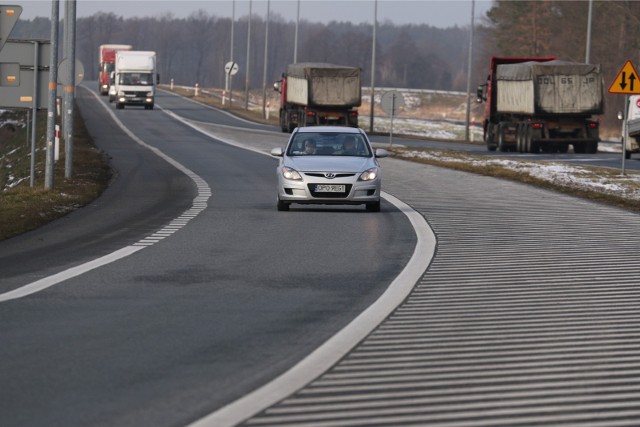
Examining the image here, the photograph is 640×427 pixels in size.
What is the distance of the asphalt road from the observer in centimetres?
746

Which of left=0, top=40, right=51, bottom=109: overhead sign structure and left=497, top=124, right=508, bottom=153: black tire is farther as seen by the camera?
left=497, top=124, right=508, bottom=153: black tire

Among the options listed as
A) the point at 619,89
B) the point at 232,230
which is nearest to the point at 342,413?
the point at 232,230

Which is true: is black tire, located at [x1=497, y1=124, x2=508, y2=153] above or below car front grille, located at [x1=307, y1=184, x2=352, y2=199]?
below

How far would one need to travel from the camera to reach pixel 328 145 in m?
23.8

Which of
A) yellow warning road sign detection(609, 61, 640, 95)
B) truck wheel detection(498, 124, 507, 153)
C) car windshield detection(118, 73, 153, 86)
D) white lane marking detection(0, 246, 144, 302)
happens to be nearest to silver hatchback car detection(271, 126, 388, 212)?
white lane marking detection(0, 246, 144, 302)

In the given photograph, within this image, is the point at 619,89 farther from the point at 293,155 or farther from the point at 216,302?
the point at 216,302

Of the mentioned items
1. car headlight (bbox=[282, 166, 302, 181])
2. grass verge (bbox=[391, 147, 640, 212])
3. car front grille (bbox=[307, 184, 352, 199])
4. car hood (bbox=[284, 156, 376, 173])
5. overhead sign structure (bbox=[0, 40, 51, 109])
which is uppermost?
overhead sign structure (bbox=[0, 40, 51, 109])

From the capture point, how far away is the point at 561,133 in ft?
178

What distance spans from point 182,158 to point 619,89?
43.3ft

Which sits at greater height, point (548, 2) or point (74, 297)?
point (548, 2)

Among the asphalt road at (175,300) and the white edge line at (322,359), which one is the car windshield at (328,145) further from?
the white edge line at (322,359)

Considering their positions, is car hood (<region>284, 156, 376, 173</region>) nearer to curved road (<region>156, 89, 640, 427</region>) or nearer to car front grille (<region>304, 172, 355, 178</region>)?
car front grille (<region>304, 172, 355, 178</region>)

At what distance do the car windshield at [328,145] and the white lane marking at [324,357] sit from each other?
27.2ft

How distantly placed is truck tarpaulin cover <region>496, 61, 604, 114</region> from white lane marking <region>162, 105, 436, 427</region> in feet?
127
